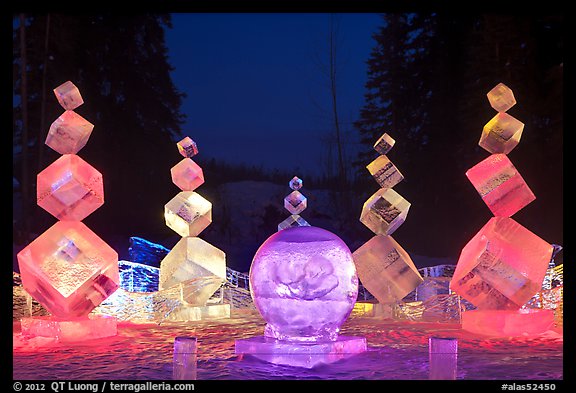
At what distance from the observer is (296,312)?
161 inches

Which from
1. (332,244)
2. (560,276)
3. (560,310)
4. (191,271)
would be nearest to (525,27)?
(560,276)

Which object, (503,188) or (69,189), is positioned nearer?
(69,189)

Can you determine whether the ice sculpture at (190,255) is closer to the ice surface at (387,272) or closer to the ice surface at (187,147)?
the ice surface at (187,147)

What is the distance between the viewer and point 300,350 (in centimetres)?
398

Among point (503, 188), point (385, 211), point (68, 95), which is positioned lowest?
point (385, 211)

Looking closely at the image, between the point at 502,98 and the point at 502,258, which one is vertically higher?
the point at 502,98

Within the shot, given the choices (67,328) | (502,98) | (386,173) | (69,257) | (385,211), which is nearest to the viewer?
(67,328)

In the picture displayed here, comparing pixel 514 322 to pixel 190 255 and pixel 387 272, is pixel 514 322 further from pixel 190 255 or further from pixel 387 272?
pixel 190 255

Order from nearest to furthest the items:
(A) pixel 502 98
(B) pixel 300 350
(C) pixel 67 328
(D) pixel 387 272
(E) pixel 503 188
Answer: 1. (B) pixel 300 350
2. (C) pixel 67 328
3. (E) pixel 503 188
4. (A) pixel 502 98
5. (D) pixel 387 272

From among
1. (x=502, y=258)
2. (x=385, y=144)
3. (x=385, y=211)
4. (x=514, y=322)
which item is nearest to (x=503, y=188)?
(x=502, y=258)

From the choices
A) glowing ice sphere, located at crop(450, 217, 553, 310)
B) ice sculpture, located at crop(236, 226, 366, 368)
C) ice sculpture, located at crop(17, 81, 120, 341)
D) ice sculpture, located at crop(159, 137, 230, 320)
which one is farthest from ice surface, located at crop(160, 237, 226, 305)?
glowing ice sphere, located at crop(450, 217, 553, 310)

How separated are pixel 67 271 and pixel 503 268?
3.06 m

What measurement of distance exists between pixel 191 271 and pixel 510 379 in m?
3.19

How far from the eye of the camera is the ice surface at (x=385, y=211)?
6.05 m
